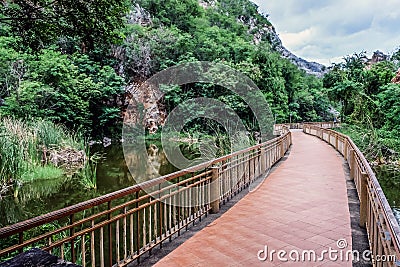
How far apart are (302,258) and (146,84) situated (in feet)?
89.9

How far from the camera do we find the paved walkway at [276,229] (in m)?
3.35

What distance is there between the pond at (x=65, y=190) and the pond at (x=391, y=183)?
27.5 feet

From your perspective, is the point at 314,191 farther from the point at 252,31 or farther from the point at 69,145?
the point at 252,31

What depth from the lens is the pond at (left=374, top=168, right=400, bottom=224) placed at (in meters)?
8.90

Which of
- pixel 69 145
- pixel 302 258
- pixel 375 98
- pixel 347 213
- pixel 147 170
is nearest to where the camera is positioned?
pixel 302 258

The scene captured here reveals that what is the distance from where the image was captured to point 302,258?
3.31m

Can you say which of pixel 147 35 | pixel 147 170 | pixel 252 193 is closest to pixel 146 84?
pixel 147 35

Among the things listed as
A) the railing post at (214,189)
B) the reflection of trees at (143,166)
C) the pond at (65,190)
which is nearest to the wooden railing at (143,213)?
the railing post at (214,189)

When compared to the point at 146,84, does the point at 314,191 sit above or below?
below

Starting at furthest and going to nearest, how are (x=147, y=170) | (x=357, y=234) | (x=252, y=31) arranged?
(x=252, y=31) → (x=147, y=170) → (x=357, y=234)

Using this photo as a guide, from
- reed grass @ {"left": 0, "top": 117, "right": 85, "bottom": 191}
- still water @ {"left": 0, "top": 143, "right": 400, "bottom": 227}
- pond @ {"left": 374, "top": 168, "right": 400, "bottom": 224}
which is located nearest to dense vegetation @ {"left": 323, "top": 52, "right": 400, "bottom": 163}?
pond @ {"left": 374, "top": 168, "right": 400, "bottom": 224}

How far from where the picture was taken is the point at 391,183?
11.1 m

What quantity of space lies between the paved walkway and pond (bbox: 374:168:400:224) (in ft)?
11.0

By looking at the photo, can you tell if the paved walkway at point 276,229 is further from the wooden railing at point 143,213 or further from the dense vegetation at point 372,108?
the dense vegetation at point 372,108
